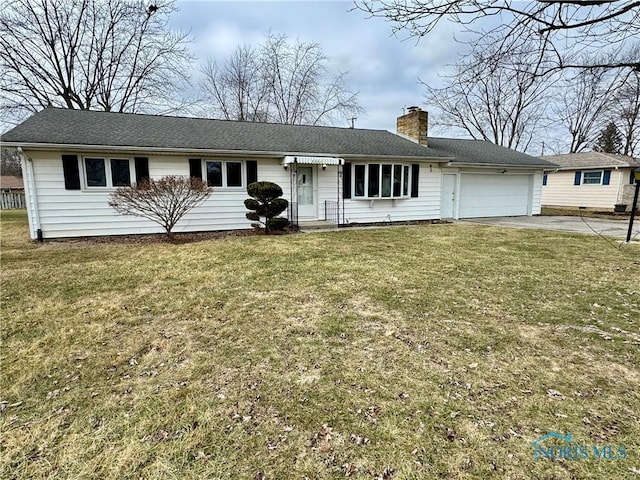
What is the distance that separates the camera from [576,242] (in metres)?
8.76

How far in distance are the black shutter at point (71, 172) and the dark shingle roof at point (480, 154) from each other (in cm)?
1259

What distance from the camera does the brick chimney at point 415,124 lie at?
14.4 m

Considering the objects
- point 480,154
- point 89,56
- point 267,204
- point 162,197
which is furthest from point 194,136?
point 89,56

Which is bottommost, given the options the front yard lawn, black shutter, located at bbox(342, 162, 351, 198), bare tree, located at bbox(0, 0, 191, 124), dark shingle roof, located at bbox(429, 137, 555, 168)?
the front yard lawn

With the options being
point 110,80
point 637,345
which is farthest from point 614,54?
point 110,80

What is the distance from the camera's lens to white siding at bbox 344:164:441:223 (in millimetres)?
12406

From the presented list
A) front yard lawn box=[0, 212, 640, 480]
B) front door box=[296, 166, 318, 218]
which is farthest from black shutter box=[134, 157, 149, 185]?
front door box=[296, 166, 318, 218]

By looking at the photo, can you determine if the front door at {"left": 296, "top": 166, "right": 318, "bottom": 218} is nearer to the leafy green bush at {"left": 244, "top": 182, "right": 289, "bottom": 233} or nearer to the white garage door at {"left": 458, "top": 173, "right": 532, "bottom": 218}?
the leafy green bush at {"left": 244, "top": 182, "right": 289, "bottom": 233}

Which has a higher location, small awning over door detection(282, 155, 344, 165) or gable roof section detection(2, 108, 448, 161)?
gable roof section detection(2, 108, 448, 161)

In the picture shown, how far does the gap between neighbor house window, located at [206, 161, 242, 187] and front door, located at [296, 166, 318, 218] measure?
6.92 feet

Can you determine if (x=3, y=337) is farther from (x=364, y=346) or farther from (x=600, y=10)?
(x=600, y=10)

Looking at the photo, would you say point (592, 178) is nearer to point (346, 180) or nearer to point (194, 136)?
point (346, 180)

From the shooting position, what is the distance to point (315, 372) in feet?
9.50

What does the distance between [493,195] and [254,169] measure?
35.5 ft
